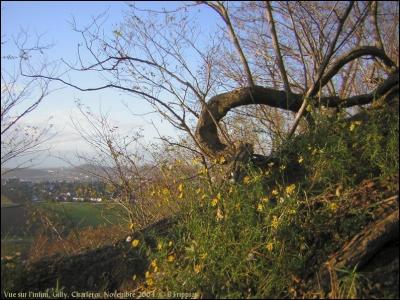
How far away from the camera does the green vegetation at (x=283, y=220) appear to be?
10.5ft

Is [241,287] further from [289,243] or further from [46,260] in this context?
[46,260]

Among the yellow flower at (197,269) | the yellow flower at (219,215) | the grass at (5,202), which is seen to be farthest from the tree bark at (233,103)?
the grass at (5,202)

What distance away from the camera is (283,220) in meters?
3.57

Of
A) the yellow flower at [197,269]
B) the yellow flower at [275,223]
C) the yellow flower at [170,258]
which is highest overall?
the yellow flower at [275,223]

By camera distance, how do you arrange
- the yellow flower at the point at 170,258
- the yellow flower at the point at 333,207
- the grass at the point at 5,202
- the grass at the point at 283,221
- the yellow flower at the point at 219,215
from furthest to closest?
the grass at the point at 5,202
the yellow flower at the point at 219,215
the yellow flower at the point at 333,207
the yellow flower at the point at 170,258
the grass at the point at 283,221

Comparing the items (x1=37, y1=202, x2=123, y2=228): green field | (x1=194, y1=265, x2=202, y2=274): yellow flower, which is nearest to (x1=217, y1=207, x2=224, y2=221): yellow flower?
(x1=194, y1=265, x2=202, y2=274): yellow flower

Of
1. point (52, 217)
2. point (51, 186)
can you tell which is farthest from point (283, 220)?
point (51, 186)

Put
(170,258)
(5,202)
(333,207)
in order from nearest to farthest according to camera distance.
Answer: (170,258)
(333,207)
(5,202)

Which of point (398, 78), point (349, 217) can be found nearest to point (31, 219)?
point (349, 217)

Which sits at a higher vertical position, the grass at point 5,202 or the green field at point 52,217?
the grass at point 5,202

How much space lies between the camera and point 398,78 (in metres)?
4.55

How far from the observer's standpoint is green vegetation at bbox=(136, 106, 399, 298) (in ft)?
10.5

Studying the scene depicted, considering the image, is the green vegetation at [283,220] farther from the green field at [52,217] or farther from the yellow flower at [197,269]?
the green field at [52,217]

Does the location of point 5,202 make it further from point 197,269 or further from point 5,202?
point 197,269
